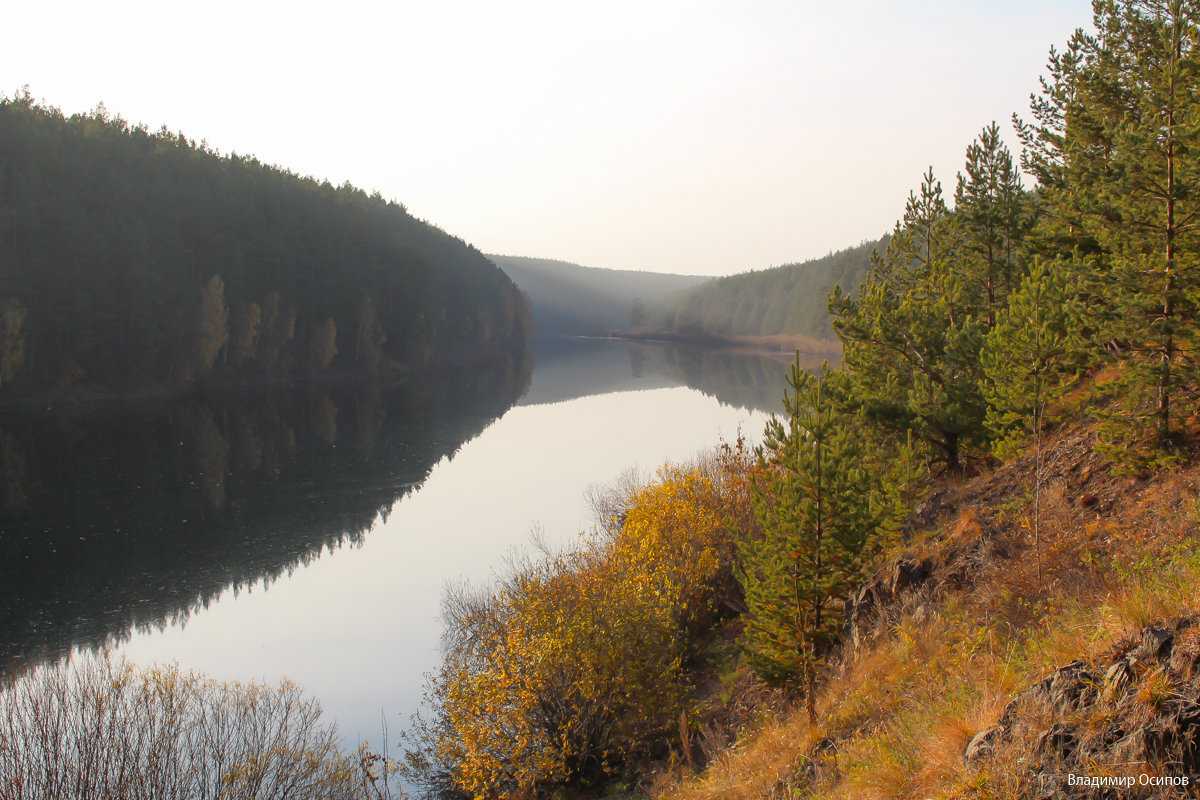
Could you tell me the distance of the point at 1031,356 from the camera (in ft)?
54.8

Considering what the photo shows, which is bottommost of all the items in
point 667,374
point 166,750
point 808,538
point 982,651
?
point 166,750

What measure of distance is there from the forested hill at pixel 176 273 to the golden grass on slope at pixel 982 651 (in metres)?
69.9

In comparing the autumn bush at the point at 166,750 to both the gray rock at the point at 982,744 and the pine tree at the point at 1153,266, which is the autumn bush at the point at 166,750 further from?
the pine tree at the point at 1153,266

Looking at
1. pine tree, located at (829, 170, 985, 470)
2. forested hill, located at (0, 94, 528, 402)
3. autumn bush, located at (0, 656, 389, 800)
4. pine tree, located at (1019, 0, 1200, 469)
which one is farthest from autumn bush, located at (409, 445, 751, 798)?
forested hill, located at (0, 94, 528, 402)

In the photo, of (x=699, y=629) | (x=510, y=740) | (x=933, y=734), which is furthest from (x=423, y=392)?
(x=933, y=734)

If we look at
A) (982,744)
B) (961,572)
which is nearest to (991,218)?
(961,572)

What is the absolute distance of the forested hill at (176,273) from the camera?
77375 millimetres

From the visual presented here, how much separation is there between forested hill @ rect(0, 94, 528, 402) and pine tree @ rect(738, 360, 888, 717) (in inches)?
2654

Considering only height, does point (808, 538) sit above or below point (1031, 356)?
below

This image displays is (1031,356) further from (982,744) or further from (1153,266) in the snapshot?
(982,744)

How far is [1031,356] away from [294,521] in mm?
33721

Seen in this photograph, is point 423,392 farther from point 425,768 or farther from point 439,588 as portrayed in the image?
point 425,768

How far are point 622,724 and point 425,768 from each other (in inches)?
182

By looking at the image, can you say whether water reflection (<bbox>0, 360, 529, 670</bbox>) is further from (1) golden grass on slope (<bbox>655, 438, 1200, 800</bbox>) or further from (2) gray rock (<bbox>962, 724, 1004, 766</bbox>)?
(2) gray rock (<bbox>962, 724, 1004, 766</bbox>)
